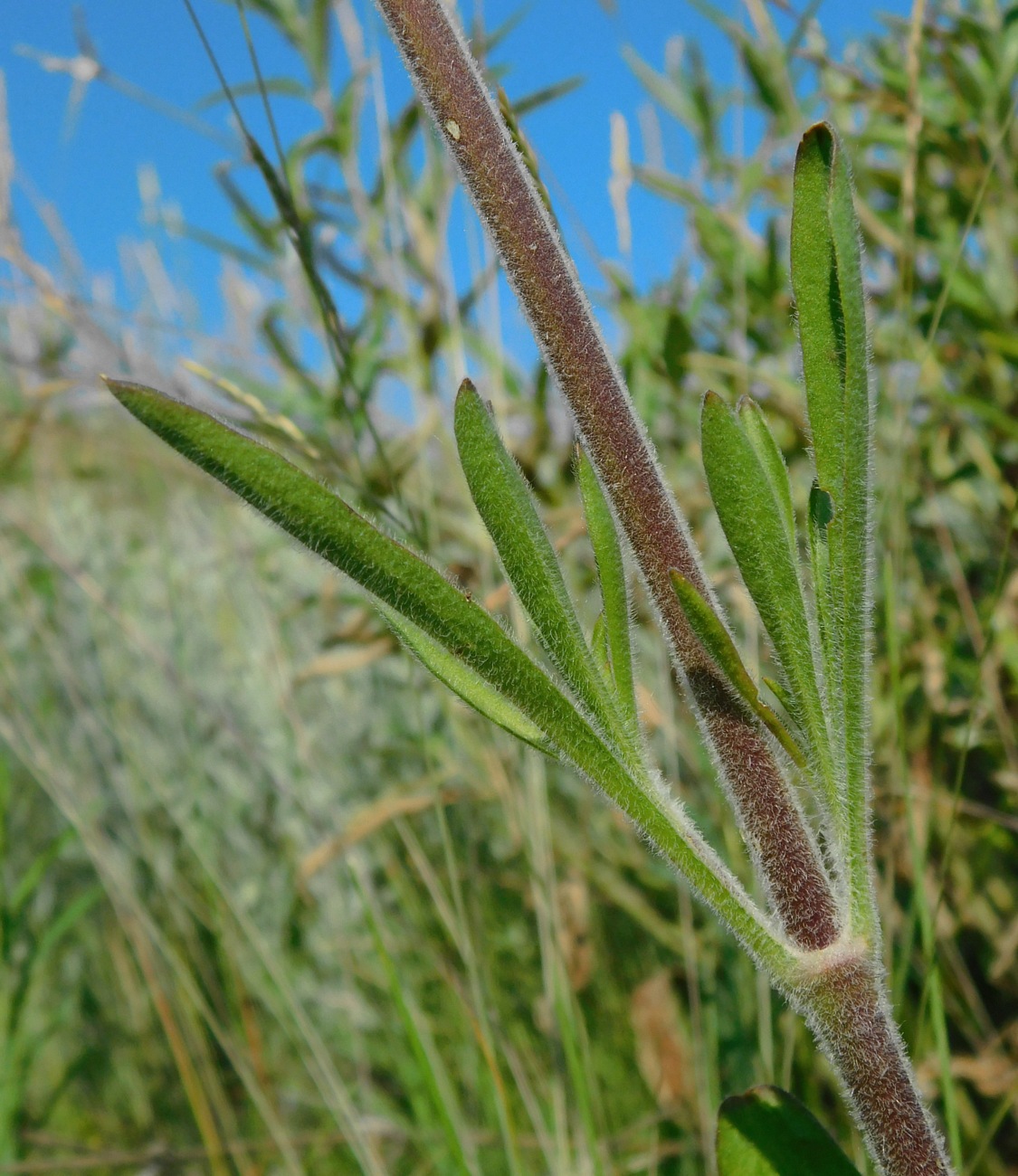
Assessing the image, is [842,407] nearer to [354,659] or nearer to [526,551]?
[526,551]

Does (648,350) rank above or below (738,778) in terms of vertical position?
above

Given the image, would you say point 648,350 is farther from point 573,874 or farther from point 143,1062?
point 143,1062

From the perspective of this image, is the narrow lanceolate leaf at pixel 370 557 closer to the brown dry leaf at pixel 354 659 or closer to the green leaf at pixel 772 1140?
the green leaf at pixel 772 1140

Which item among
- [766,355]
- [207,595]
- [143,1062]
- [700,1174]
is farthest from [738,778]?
[207,595]

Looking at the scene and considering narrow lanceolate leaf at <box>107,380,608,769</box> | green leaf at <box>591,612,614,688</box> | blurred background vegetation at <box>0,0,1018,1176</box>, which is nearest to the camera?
narrow lanceolate leaf at <box>107,380,608,769</box>

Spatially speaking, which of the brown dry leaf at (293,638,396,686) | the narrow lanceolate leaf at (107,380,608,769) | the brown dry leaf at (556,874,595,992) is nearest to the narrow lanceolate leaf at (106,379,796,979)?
the narrow lanceolate leaf at (107,380,608,769)

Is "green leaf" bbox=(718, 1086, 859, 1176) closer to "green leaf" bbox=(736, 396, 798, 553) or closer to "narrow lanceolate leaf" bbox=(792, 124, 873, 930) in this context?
"narrow lanceolate leaf" bbox=(792, 124, 873, 930)
